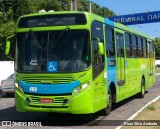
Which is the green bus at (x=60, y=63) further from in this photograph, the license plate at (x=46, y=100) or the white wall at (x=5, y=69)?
the white wall at (x=5, y=69)

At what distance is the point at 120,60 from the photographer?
1497cm

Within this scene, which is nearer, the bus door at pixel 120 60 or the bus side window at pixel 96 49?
the bus side window at pixel 96 49

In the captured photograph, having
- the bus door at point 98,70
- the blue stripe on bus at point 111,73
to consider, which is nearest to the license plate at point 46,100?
the bus door at point 98,70

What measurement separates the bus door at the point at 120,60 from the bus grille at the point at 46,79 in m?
3.88

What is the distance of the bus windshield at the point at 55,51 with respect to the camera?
11.2 m

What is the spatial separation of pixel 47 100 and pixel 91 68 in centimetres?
153

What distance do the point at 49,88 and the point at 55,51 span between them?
106 centimetres

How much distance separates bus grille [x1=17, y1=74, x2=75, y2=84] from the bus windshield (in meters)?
0.17

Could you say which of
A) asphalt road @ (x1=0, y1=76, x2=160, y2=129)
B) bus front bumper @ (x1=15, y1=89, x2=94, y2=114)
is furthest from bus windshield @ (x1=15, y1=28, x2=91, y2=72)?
asphalt road @ (x1=0, y1=76, x2=160, y2=129)

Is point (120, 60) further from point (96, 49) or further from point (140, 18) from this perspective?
point (140, 18)

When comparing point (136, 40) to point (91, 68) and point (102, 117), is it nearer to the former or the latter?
point (102, 117)

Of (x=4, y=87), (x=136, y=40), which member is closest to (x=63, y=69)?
(x=136, y=40)

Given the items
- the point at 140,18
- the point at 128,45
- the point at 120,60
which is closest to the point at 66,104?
the point at 120,60

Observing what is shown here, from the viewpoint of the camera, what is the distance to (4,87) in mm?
22797
